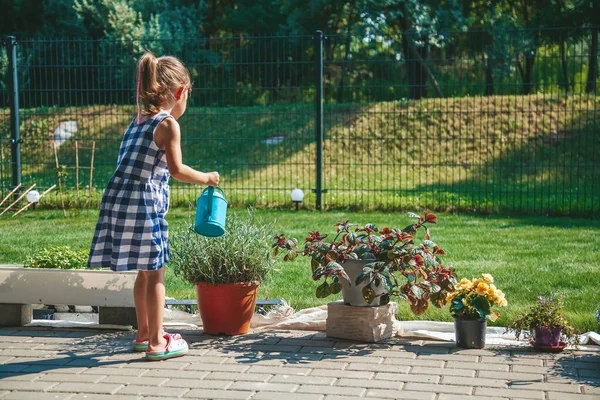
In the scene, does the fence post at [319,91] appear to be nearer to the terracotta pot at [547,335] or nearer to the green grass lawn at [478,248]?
the green grass lawn at [478,248]

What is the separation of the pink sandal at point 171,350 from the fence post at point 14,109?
7403 millimetres

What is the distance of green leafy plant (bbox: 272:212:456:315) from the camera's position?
15.5 feet

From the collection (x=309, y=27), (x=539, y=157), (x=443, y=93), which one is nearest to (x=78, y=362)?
(x=443, y=93)

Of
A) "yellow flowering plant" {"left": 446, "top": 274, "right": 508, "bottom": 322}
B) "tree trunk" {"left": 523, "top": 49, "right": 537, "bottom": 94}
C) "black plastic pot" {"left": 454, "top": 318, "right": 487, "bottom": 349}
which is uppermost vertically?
"tree trunk" {"left": 523, "top": 49, "right": 537, "bottom": 94}

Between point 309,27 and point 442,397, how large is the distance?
21.8m

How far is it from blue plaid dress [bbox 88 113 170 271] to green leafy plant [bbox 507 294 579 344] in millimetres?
2117

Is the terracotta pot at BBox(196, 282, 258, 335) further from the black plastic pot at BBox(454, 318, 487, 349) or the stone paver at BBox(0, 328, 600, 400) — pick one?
the black plastic pot at BBox(454, 318, 487, 349)

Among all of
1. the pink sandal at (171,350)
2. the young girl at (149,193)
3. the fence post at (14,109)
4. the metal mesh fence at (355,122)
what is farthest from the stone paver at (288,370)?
the fence post at (14,109)

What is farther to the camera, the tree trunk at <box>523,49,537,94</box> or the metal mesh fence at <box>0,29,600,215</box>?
the tree trunk at <box>523,49,537,94</box>

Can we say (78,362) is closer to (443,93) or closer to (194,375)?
(194,375)

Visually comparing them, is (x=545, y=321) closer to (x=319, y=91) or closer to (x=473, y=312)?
(x=473, y=312)

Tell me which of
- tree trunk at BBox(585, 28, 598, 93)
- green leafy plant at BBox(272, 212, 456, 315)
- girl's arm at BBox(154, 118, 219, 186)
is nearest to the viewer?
girl's arm at BBox(154, 118, 219, 186)

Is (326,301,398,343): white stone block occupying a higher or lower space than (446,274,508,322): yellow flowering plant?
lower

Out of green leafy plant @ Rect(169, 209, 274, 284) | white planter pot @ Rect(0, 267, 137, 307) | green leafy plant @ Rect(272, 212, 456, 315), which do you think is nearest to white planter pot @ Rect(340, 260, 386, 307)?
green leafy plant @ Rect(272, 212, 456, 315)
